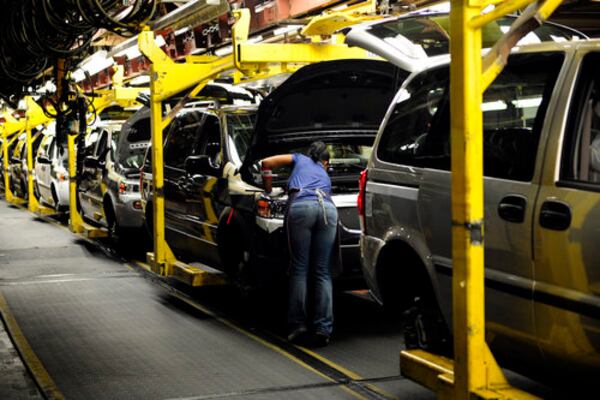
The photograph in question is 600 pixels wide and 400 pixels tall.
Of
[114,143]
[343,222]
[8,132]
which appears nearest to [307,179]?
[343,222]

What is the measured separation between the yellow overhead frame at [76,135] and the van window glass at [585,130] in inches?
433

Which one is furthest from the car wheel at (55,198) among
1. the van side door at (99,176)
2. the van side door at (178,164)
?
the van side door at (178,164)

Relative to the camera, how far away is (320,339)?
7.34 meters

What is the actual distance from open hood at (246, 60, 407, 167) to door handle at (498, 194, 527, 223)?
3.76m

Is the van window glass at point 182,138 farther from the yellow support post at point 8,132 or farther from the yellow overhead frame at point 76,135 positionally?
the yellow support post at point 8,132

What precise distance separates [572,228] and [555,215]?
13 centimetres

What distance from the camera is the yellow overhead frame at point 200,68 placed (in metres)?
8.04

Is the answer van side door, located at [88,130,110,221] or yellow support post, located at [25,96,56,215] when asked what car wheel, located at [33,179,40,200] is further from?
van side door, located at [88,130,110,221]

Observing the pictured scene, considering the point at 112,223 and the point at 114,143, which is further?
the point at 114,143

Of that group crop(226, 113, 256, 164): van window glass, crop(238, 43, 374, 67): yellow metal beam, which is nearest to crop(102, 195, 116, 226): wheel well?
crop(226, 113, 256, 164): van window glass

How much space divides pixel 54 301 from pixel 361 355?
3892 millimetres

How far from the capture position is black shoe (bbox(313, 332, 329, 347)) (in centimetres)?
731

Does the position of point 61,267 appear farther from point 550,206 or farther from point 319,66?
point 550,206

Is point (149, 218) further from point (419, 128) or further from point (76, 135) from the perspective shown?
point (419, 128)
